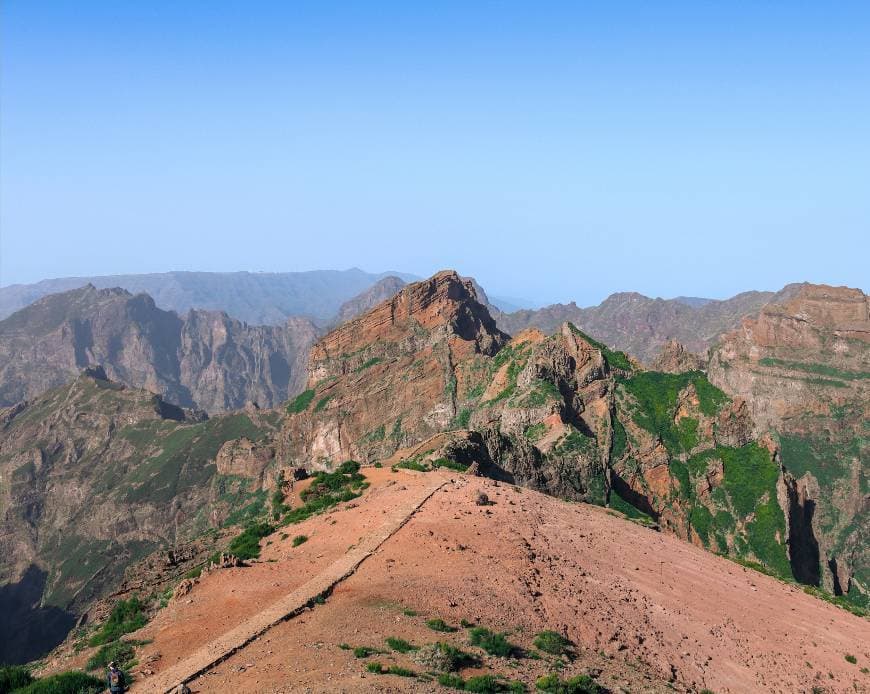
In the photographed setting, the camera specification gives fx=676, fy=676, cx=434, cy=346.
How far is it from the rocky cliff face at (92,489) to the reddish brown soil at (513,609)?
323 ft

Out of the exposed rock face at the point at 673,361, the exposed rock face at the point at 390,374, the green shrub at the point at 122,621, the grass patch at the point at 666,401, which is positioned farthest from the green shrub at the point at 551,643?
the exposed rock face at the point at 673,361

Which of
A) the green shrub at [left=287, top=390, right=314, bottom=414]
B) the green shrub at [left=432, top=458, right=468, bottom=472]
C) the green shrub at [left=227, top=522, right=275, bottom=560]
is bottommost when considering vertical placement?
the green shrub at [left=287, top=390, right=314, bottom=414]

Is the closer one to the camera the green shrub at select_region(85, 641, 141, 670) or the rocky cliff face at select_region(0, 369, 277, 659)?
the green shrub at select_region(85, 641, 141, 670)

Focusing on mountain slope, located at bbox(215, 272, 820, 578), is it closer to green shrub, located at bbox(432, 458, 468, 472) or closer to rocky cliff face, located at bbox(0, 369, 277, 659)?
green shrub, located at bbox(432, 458, 468, 472)

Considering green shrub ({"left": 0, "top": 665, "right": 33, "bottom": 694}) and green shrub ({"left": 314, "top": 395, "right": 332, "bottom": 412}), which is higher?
green shrub ({"left": 0, "top": 665, "right": 33, "bottom": 694})

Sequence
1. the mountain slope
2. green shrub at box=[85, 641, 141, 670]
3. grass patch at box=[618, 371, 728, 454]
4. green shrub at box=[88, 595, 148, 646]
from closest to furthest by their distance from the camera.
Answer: green shrub at box=[85, 641, 141, 670], green shrub at box=[88, 595, 148, 646], the mountain slope, grass patch at box=[618, 371, 728, 454]

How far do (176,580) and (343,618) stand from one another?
14423 mm

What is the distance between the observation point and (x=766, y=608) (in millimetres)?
39156

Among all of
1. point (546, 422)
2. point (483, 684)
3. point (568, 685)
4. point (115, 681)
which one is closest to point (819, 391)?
point (546, 422)

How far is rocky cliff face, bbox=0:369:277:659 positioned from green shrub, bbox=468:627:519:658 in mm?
108909

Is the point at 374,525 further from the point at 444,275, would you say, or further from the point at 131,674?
the point at 444,275

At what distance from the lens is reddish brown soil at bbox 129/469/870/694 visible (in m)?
23.6

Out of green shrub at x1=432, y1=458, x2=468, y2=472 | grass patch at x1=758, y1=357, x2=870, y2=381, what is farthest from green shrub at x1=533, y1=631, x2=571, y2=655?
grass patch at x1=758, y1=357, x2=870, y2=381

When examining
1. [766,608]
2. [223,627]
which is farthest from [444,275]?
[223,627]
